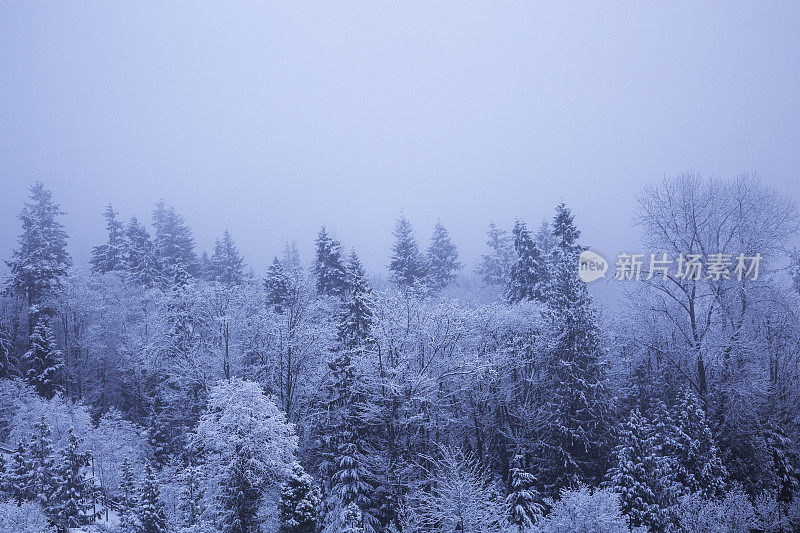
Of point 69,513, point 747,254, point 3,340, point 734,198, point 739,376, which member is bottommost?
point 69,513

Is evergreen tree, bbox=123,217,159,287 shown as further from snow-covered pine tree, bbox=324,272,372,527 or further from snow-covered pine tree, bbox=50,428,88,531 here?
snow-covered pine tree, bbox=324,272,372,527

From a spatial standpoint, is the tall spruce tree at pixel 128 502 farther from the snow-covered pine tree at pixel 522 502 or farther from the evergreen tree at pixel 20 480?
the snow-covered pine tree at pixel 522 502

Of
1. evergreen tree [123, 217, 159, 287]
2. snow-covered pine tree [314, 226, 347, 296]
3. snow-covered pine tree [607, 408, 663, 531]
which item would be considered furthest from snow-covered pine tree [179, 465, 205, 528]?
evergreen tree [123, 217, 159, 287]

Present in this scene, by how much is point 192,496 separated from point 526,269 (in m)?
23.8

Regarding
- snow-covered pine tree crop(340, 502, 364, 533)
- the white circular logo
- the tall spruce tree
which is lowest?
snow-covered pine tree crop(340, 502, 364, 533)

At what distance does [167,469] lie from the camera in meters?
23.4

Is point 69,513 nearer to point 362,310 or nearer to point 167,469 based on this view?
point 167,469

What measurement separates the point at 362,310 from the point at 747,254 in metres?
19.7

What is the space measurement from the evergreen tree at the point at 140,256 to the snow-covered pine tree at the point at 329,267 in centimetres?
1819

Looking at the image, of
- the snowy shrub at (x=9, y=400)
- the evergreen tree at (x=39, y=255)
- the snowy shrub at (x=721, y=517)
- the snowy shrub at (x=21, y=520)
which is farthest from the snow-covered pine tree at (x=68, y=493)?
the snowy shrub at (x=721, y=517)

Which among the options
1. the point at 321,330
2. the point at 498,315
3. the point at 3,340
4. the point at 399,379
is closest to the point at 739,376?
the point at 498,315

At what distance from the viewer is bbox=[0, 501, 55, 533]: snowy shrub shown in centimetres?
1516

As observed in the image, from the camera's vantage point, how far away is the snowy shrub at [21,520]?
15.2 m

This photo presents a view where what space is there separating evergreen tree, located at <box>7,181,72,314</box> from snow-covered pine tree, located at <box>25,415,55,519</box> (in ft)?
48.0
